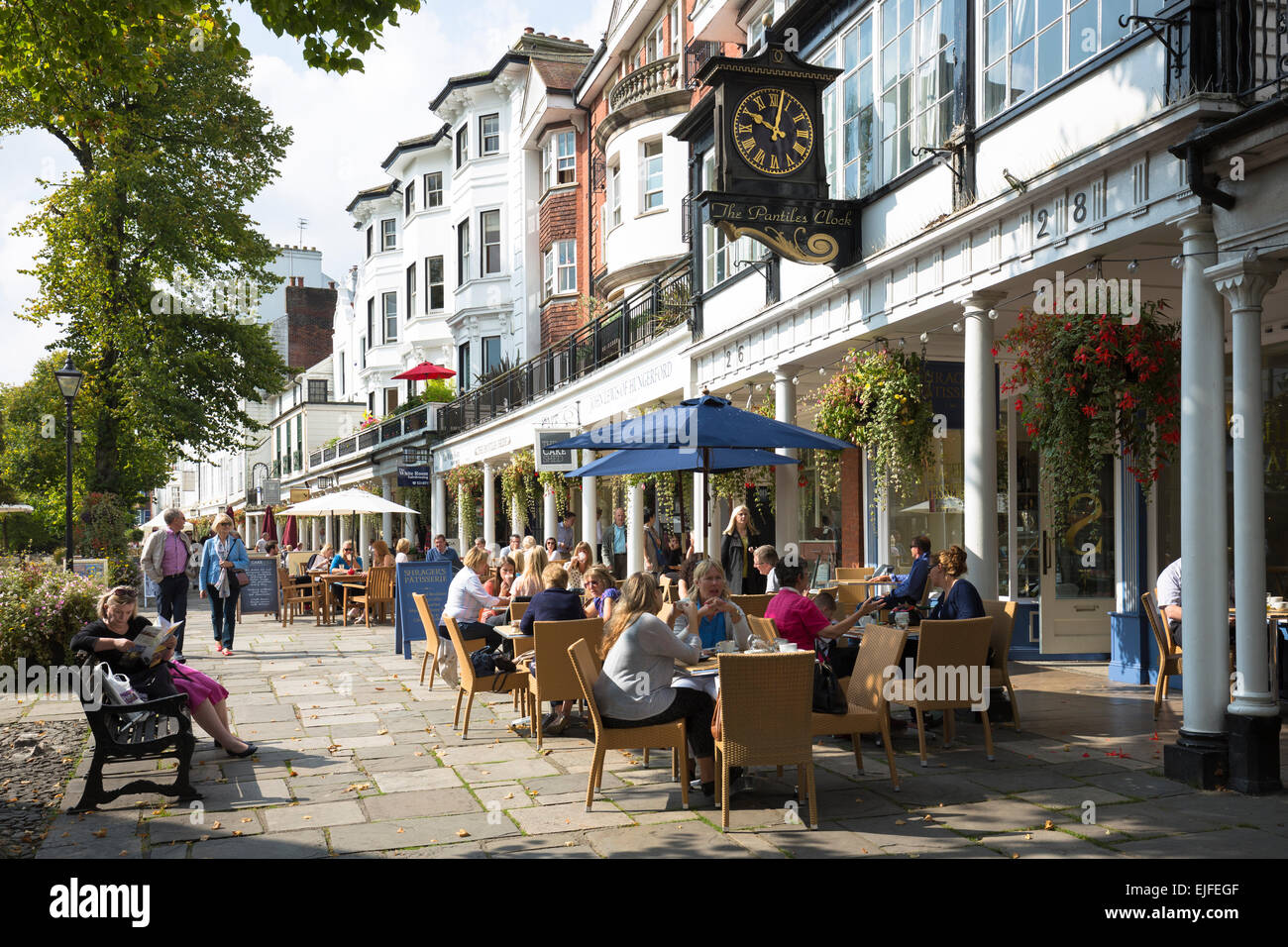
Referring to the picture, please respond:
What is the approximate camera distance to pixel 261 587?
66.3ft

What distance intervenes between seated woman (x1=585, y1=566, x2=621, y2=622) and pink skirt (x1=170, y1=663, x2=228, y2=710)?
298cm

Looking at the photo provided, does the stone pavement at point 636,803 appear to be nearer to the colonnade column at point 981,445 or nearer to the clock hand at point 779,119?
the colonnade column at point 981,445

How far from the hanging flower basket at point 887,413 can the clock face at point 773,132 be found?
6.93 feet

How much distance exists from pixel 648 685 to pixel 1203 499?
3.64 metres

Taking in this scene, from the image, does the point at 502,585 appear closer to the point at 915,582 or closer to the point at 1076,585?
the point at 915,582

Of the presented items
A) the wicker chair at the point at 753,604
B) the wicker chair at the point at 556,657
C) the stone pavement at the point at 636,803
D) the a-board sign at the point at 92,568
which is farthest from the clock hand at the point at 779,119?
the a-board sign at the point at 92,568

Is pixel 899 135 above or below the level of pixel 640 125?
below

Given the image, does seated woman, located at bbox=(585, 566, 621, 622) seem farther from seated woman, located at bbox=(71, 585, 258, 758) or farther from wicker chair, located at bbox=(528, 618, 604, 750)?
seated woman, located at bbox=(71, 585, 258, 758)

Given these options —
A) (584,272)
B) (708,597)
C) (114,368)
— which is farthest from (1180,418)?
(114,368)

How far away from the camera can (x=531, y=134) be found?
97.8 feet

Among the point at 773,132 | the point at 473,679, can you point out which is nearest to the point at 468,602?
the point at 473,679

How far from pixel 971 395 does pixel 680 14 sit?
46.6 feet

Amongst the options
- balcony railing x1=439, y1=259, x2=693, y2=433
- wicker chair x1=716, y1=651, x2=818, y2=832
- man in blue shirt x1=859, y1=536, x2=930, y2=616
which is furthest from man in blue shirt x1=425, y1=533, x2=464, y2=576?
wicker chair x1=716, y1=651, x2=818, y2=832
